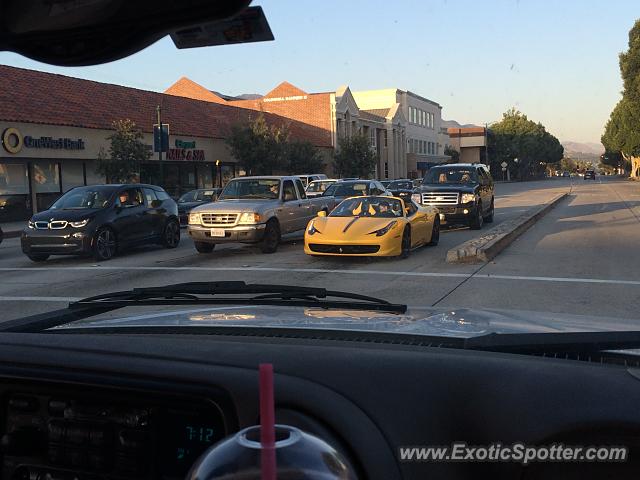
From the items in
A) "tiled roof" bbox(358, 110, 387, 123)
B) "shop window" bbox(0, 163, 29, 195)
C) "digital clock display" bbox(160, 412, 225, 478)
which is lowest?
"digital clock display" bbox(160, 412, 225, 478)

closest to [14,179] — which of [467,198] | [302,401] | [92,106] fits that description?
[92,106]

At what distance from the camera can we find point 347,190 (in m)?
20.8

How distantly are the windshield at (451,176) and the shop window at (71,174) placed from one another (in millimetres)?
16748

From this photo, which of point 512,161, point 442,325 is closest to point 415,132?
point 512,161

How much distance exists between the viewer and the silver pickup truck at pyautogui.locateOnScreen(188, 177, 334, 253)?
14695 mm

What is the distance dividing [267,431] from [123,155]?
2940cm

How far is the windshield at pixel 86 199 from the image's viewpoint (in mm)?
14938

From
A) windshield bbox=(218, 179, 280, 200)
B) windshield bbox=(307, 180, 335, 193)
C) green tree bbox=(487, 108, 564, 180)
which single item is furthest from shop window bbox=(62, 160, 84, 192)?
green tree bbox=(487, 108, 564, 180)

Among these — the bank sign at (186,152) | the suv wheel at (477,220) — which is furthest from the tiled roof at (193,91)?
the suv wheel at (477,220)

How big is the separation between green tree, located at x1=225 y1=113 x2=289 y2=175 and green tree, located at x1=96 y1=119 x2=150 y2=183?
11299 millimetres

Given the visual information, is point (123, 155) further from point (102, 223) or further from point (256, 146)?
point (102, 223)

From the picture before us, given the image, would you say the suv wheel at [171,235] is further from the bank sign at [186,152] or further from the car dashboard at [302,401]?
the bank sign at [186,152]

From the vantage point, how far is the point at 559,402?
167cm

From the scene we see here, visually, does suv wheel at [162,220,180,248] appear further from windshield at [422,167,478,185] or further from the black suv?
windshield at [422,167,478,185]
